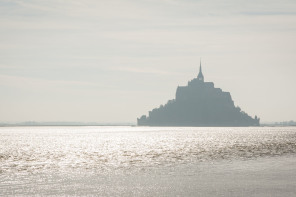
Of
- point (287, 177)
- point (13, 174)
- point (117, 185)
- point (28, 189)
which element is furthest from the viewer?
point (13, 174)

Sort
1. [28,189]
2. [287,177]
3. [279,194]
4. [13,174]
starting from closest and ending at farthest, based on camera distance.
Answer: [279,194] → [28,189] → [287,177] → [13,174]

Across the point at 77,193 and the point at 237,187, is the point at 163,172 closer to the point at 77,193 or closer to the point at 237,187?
the point at 237,187

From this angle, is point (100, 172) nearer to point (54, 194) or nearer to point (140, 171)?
point (140, 171)

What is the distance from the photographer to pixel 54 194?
3120cm

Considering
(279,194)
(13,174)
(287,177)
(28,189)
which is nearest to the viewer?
(279,194)

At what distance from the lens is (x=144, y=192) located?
32.7m

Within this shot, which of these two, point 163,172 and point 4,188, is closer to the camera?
point 4,188

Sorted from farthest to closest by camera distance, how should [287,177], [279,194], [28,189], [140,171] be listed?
[140,171] < [287,177] < [28,189] < [279,194]

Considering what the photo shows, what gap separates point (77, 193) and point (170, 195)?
23.3ft

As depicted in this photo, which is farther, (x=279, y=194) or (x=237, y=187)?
(x=237, y=187)

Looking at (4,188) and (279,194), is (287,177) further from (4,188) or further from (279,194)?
(4,188)

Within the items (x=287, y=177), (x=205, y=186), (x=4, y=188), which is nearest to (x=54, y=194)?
(x=4, y=188)

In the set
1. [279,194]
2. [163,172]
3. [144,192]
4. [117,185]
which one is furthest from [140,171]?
[279,194]

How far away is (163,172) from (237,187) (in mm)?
13274
